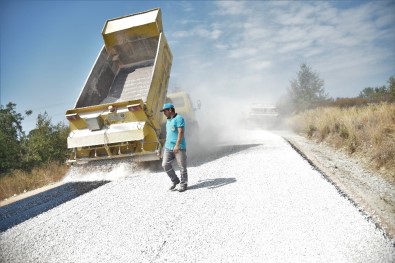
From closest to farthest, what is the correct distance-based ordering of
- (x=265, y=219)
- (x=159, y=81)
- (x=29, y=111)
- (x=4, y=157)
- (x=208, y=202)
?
1. (x=265, y=219)
2. (x=208, y=202)
3. (x=159, y=81)
4. (x=4, y=157)
5. (x=29, y=111)

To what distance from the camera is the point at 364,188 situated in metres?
4.82

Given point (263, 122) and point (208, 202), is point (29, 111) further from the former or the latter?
point (208, 202)

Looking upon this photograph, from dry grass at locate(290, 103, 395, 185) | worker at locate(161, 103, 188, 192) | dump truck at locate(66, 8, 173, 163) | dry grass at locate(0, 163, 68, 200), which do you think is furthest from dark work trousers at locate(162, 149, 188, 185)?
dry grass at locate(0, 163, 68, 200)

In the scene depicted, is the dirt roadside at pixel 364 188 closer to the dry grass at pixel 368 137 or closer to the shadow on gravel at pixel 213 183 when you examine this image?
the dry grass at pixel 368 137

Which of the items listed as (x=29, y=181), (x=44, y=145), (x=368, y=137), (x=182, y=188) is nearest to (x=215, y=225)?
(x=182, y=188)

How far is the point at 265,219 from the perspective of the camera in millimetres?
3654

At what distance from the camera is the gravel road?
118 inches

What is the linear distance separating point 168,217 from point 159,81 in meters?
4.87

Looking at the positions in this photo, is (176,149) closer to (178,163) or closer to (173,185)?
(178,163)

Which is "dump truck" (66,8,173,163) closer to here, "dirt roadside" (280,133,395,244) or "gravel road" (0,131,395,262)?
"gravel road" (0,131,395,262)

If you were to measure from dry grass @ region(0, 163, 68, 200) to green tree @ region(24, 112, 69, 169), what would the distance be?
144 cm

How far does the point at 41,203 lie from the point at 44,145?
6156 millimetres

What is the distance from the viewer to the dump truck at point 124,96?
701cm

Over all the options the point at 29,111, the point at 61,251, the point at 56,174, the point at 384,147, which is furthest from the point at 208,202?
the point at 29,111
